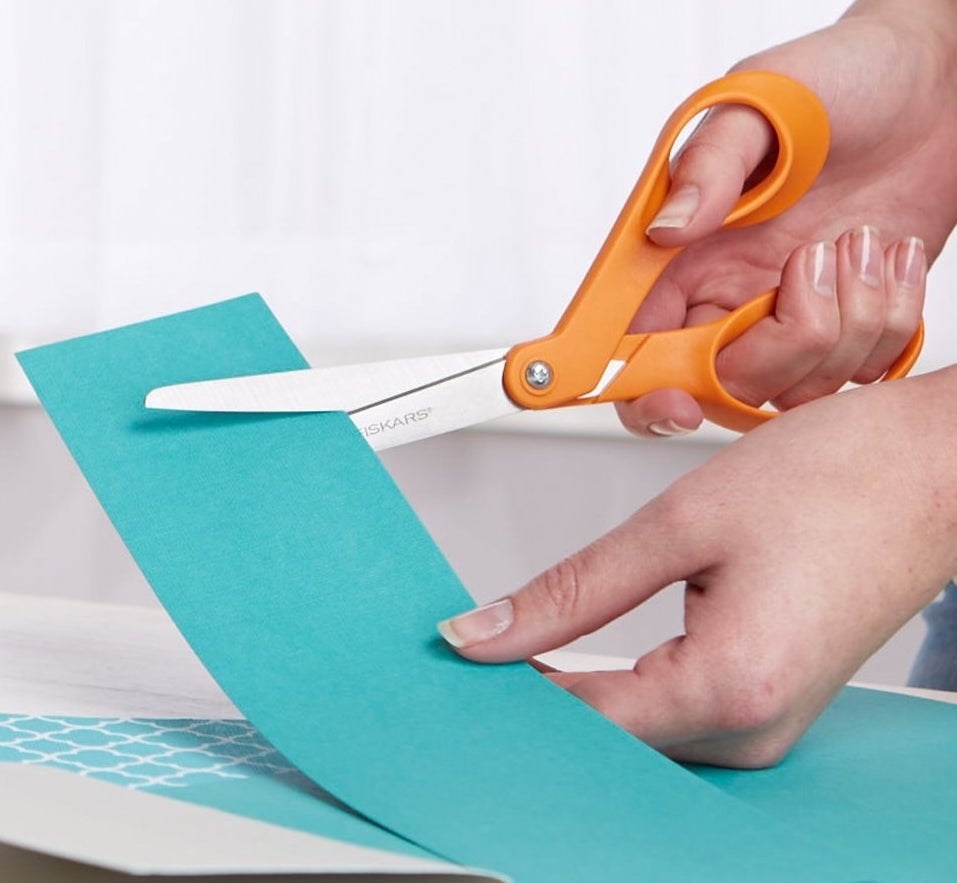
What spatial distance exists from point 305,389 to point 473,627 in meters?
0.16

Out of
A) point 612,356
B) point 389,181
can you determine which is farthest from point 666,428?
point 389,181

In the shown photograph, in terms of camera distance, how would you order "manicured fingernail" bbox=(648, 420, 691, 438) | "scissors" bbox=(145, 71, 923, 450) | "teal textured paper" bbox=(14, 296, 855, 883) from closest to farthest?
"teal textured paper" bbox=(14, 296, 855, 883), "scissors" bbox=(145, 71, 923, 450), "manicured fingernail" bbox=(648, 420, 691, 438)

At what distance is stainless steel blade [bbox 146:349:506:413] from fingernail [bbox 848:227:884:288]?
11.7 inches

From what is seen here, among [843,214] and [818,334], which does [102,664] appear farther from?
[843,214]

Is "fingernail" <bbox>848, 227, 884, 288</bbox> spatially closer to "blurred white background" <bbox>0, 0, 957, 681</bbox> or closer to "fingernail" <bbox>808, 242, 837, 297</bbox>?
"fingernail" <bbox>808, 242, 837, 297</bbox>

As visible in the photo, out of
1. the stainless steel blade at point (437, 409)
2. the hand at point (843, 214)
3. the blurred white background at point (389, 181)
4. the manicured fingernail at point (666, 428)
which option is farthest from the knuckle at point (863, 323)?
the blurred white background at point (389, 181)

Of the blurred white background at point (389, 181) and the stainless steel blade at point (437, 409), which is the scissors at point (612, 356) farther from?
the blurred white background at point (389, 181)

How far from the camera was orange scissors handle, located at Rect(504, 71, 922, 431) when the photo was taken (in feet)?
2.35

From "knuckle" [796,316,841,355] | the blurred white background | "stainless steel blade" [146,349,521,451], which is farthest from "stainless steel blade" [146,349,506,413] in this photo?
the blurred white background

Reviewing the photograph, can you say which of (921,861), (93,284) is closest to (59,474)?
(93,284)

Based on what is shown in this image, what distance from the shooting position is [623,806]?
450 mm

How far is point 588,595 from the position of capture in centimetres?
54

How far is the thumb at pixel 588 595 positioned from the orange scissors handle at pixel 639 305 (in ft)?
0.60

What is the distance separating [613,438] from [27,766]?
101cm
